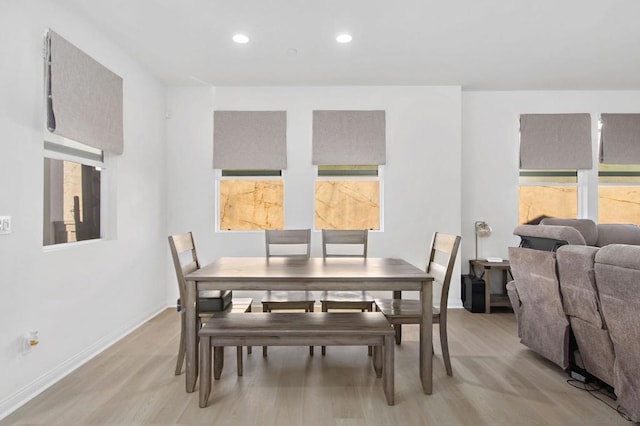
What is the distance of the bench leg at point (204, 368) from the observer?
2045 mm

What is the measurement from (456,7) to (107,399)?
3.55 metres

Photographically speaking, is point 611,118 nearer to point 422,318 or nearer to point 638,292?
point 638,292

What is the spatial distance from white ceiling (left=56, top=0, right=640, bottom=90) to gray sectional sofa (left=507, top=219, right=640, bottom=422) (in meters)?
1.72

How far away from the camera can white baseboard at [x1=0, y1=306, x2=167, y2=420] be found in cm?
205

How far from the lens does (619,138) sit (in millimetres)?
4516

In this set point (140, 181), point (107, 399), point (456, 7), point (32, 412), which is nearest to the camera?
point (32, 412)

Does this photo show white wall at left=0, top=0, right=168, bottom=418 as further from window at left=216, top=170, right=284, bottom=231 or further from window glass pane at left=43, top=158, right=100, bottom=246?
window at left=216, top=170, right=284, bottom=231

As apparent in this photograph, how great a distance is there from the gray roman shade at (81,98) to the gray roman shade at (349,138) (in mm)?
2102

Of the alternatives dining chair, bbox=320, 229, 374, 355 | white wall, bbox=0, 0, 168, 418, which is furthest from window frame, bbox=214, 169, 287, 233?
dining chair, bbox=320, 229, 374, 355

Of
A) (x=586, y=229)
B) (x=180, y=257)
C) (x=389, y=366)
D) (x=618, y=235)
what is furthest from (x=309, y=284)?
(x=618, y=235)

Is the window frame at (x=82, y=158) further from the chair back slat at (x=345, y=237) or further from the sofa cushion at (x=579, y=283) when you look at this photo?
the sofa cushion at (x=579, y=283)

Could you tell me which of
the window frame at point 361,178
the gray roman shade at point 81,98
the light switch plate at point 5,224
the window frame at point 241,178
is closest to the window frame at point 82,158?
the gray roman shade at point 81,98

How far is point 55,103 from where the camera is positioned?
94.8 inches

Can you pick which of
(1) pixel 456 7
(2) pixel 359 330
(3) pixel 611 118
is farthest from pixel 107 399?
(3) pixel 611 118
